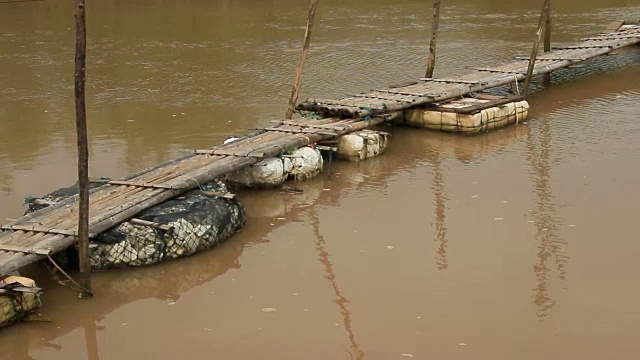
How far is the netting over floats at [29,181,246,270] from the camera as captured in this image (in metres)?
8.59

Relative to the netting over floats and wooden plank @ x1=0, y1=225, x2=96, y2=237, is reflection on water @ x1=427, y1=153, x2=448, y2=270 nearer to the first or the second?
the netting over floats


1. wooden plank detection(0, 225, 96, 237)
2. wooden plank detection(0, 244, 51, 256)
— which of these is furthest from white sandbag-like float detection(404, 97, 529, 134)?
wooden plank detection(0, 244, 51, 256)

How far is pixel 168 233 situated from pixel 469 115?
588 centimetres

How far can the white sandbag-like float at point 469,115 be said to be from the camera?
1330 cm

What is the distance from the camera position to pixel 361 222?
9.87m

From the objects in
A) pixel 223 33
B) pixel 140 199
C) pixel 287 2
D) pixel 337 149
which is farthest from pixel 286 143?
pixel 287 2

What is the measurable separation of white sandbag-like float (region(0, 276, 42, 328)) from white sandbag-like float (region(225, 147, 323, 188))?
12.1ft

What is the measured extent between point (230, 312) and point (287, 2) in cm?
2109

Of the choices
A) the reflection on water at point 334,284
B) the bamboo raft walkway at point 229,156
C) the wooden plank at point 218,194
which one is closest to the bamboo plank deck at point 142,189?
the bamboo raft walkway at point 229,156

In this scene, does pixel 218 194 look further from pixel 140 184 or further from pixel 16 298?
pixel 16 298

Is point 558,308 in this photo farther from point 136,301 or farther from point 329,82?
point 329,82

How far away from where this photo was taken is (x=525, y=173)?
11.4 meters

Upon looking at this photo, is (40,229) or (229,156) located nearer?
(40,229)

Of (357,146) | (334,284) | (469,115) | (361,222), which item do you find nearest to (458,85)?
(469,115)
